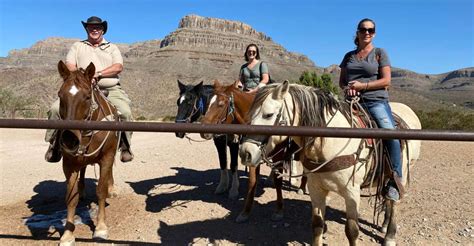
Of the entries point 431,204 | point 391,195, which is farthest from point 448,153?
point 391,195

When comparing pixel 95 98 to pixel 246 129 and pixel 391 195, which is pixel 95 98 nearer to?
pixel 246 129

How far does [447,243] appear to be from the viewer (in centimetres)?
453

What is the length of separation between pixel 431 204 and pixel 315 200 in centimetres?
313

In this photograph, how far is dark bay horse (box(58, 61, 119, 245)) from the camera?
3.85m

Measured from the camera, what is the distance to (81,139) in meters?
4.27

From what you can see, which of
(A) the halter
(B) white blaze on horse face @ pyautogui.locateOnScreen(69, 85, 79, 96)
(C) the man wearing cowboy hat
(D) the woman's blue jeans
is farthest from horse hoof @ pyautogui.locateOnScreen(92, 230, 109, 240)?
(D) the woman's blue jeans

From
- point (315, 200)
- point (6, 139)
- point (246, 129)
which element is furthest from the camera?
point (6, 139)

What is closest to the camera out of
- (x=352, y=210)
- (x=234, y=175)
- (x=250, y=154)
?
(x=250, y=154)

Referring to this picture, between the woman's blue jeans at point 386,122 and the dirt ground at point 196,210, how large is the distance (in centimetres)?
128

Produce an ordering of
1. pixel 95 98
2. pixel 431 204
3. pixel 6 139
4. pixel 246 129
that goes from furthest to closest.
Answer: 1. pixel 6 139
2. pixel 431 204
3. pixel 95 98
4. pixel 246 129

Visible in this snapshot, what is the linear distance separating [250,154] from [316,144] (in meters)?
0.73

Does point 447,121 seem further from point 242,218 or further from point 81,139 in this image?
point 81,139

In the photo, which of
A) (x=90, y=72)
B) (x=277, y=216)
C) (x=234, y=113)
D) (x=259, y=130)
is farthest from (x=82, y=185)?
(x=259, y=130)

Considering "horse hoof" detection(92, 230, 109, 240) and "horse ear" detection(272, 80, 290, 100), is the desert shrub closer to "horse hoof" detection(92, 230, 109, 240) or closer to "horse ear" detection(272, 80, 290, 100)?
"horse hoof" detection(92, 230, 109, 240)
